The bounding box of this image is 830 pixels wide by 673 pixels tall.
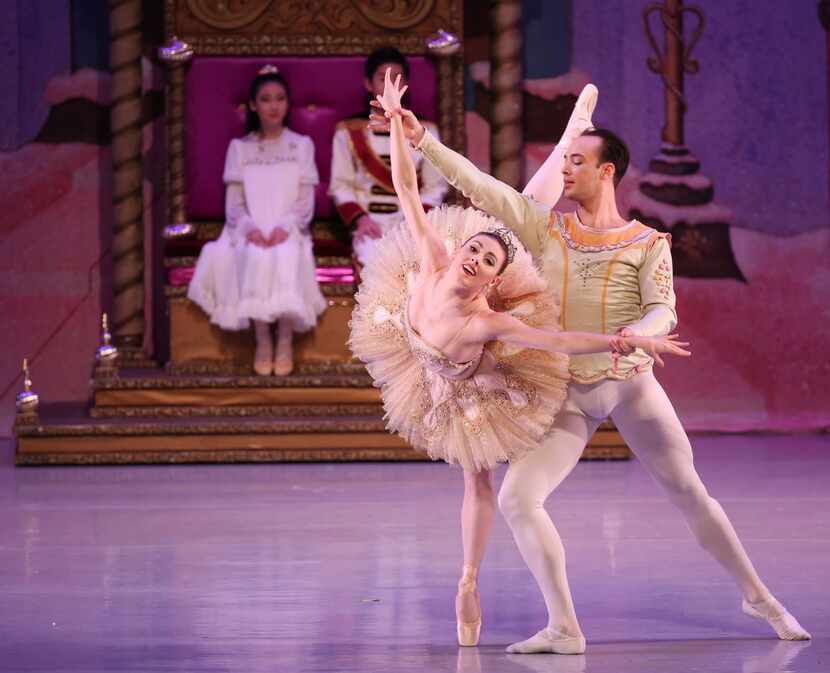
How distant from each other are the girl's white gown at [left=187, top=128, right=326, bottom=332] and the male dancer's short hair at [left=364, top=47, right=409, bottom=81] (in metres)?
0.46

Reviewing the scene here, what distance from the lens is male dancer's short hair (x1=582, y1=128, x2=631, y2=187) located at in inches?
150

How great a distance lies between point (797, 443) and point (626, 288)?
4335 millimetres

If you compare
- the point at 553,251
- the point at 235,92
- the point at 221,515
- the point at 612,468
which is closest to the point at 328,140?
the point at 235,92

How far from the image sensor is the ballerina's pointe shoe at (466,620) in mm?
3748

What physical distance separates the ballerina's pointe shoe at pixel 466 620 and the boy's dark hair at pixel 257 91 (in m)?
4.14

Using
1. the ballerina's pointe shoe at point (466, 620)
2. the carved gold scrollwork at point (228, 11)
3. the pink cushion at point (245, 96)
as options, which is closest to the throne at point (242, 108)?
the pink cushion at point (245, 96)

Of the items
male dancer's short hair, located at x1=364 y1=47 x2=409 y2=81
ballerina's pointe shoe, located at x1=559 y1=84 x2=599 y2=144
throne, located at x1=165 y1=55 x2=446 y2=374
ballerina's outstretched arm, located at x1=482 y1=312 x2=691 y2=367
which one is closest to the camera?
ballerina's outstretched arm, located at x1=482 y1=312 x2=691 y2=367

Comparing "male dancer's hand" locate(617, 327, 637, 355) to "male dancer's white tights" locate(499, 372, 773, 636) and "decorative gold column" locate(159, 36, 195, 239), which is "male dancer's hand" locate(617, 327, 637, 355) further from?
"decorative gold column" locate(159, 36, 195, 239)

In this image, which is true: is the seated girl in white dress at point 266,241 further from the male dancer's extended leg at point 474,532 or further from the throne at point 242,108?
the male dancer's extended leg at point 474,532

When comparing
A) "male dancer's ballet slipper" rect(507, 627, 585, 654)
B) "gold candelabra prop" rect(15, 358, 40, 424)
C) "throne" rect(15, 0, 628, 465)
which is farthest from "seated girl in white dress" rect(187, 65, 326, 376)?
"male dancer's ballet slipper" rect(507, 627, 585, 654)

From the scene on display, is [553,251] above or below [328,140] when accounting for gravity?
below

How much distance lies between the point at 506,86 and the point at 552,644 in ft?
16.3

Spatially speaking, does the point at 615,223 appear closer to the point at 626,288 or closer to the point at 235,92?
the point at 626,288

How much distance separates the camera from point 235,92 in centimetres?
807
